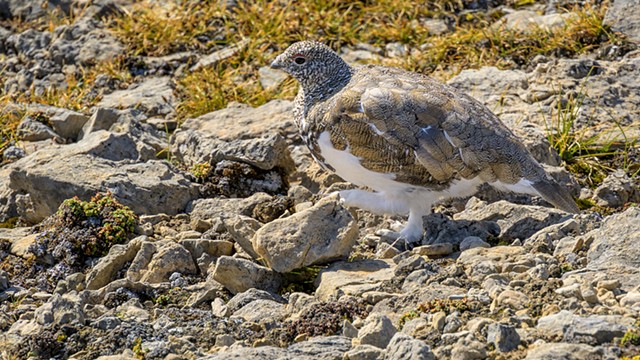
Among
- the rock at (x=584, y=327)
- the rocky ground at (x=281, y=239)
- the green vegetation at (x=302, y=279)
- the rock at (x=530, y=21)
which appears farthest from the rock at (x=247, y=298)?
the rock at (x=530, y=21)

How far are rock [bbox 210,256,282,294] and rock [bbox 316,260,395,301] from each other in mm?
414

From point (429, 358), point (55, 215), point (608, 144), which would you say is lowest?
point (608, 144)

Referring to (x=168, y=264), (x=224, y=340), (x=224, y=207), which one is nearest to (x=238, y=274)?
(x=168, y=264)

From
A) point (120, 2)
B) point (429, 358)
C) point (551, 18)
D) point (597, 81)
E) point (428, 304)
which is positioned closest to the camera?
point (429, 358)

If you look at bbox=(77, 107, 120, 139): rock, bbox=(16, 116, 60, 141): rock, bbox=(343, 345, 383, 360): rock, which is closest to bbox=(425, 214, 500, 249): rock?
bbox=(343, 345, 383, 360): rock

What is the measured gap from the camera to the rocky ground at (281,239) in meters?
6.04

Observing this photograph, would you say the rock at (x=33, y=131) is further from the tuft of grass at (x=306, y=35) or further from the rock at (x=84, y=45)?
the rock at (x=84, y=45)

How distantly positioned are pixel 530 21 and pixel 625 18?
1131 millimetres

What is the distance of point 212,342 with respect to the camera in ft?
20.7

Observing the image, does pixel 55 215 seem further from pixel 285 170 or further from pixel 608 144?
pixel 608 144

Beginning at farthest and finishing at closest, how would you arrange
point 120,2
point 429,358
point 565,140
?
point 120,2, point 565,140, point 429,358

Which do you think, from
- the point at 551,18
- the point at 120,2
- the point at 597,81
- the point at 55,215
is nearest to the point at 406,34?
the point at 551,18

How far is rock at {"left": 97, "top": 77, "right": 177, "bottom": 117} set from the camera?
36.9ft

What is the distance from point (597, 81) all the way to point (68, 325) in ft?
19.5
